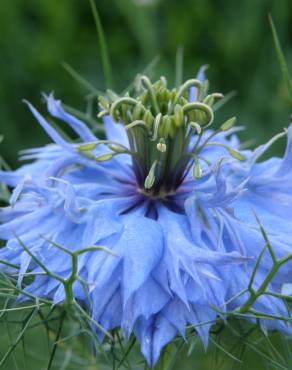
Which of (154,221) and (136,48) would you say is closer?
(154,221)

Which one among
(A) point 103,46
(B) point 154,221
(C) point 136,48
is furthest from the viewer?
(C) point 136,48

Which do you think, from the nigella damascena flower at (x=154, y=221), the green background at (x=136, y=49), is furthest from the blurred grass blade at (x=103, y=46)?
the green background at (x=136, y=49)

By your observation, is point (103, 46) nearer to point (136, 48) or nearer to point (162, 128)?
point (162, 128)

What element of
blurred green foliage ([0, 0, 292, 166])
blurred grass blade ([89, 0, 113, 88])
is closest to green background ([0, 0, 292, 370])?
blurred green foliage ([0, 0, 292, 166])

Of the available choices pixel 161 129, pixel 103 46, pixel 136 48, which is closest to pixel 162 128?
pixel 161 129

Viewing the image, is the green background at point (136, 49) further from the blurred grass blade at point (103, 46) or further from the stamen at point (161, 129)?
the stamen at point (161, 129)

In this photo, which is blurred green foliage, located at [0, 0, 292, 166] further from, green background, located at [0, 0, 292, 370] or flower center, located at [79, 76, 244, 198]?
flower center, located at [79, 76, 244, 198]

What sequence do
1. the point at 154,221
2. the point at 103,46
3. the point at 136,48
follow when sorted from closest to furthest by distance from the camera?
the point at 154,221 → the point at 103,46 → the point at 136,48

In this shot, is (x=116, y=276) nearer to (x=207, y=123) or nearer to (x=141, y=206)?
(x=141, y=206)
